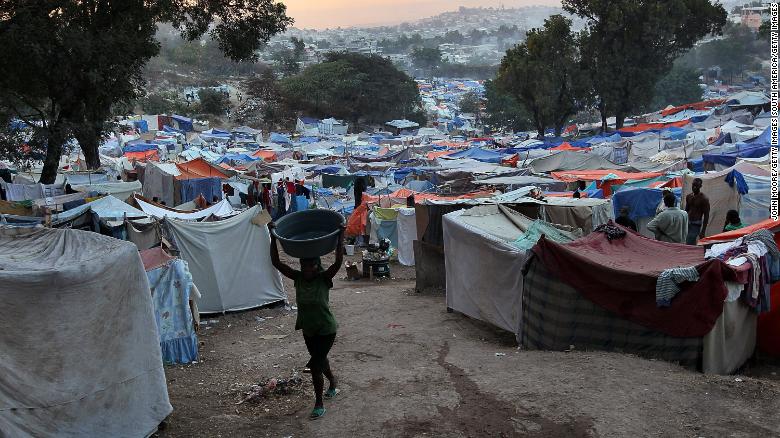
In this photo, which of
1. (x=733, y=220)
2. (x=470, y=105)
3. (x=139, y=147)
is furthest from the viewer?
(x=470, y=105)

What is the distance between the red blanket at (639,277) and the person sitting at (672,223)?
2525 millimetres

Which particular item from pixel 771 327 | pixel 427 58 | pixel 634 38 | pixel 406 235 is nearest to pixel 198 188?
pixel 406 235

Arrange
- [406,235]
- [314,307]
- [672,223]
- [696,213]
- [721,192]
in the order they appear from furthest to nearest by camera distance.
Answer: [406,235], [721,192], [696,213], [672,223], [314,307]

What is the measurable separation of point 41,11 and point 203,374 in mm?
7871

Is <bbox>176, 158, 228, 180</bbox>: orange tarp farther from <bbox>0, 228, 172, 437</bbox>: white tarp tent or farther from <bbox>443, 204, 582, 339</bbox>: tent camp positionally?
<bbox>0, 228, 172, 437</bbox>: white tarp tent

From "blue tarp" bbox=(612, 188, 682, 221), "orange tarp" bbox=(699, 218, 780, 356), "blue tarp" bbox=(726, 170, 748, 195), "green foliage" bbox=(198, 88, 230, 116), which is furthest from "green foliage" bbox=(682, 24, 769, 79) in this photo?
"orange tarp" bbox=(699, 218, 780, 356)

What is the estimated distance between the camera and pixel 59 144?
14383 mm

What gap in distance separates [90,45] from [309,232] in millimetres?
8666

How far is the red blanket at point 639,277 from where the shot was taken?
623 centimetres

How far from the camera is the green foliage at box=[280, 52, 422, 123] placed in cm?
6500

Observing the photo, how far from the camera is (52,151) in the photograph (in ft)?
48.3

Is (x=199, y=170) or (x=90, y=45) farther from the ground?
(x=90, y=45)

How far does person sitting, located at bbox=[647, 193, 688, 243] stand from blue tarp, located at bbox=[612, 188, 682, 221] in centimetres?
332

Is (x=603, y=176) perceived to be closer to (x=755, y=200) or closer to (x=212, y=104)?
(x=755, y=200)
